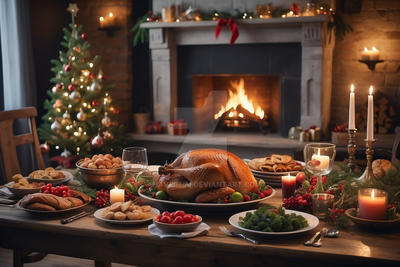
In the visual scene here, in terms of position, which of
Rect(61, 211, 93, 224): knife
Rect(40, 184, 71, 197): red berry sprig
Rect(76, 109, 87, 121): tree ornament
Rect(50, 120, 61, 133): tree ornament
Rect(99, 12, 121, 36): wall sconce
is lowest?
Rect(61, 211, 93, 224): knife

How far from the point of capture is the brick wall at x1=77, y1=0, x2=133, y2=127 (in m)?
5.09

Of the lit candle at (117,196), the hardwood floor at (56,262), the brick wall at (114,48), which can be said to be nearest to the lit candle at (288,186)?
the lit candle at (117,196)

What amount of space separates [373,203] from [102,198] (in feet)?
3.11

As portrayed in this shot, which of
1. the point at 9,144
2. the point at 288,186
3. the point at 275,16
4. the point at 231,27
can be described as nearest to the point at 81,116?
the point at 231,27

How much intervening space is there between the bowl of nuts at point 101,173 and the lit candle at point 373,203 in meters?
0.96

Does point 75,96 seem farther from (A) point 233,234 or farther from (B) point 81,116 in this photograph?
(A) point 233,234

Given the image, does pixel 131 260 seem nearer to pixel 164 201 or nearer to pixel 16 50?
pixel 164 201

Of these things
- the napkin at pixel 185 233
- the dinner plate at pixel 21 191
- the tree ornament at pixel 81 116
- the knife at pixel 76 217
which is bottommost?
the napkin at pixel 185 233

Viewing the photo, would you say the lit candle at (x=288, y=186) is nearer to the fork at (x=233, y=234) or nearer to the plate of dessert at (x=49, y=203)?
the fork at (x=233, y=234)

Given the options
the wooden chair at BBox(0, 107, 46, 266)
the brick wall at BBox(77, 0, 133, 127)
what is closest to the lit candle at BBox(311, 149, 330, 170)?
the wooden chair at BBox(0, 107, 46, 266)

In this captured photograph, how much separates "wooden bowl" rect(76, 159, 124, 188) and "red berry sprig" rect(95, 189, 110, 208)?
0.12 meters

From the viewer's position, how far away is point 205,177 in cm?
181

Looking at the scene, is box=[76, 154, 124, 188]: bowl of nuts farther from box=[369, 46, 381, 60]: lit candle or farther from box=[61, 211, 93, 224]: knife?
box=[369, 46, 381, 60]: lit candle

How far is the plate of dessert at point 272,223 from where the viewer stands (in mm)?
1562
